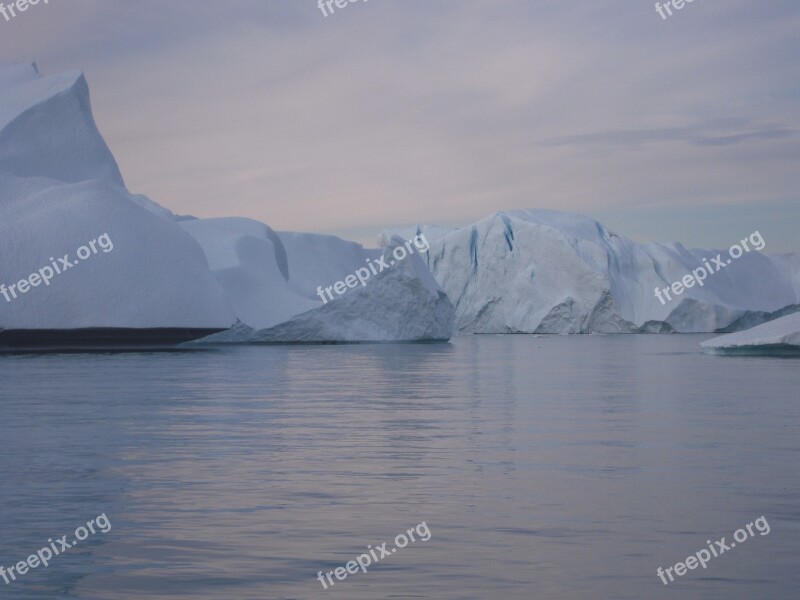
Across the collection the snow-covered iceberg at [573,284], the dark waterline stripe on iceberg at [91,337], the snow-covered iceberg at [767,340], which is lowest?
the snow-covered iceberg at [573,284]

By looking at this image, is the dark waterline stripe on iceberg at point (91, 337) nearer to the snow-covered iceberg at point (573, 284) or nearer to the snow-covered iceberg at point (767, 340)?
the snow-covered iceberg at point (767, 340)

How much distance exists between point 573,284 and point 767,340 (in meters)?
30.4

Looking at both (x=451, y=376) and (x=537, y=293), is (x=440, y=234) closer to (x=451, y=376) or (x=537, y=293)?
(x=537, y=293)

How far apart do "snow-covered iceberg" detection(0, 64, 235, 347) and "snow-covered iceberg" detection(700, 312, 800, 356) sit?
→ 41.3 ft

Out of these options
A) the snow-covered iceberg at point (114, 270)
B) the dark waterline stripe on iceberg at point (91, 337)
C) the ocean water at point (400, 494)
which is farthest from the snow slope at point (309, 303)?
the ocean water at point (400, 494)

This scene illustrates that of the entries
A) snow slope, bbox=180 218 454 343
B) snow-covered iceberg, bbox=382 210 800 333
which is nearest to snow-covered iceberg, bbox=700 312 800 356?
snow slope, bbox=180 218 454 343

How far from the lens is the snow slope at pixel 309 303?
34.7 metres

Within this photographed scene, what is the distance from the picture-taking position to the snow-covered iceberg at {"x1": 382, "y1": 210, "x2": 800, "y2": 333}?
54.7 meters

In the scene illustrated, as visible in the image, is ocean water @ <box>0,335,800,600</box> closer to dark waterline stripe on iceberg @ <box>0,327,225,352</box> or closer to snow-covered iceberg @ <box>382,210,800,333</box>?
dark waterline stripe on iceberg @ <box>0,327,225,352</box>

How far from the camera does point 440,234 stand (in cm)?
6856

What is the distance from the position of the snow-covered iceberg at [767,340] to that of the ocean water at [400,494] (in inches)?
505

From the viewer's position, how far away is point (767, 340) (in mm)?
24188

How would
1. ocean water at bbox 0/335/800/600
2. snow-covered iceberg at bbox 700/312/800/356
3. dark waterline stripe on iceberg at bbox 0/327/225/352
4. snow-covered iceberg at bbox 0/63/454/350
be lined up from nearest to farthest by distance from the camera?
ocean water at bbox 0/335/800/600, snow-covered iceberg at bbox 700/312/800/356, snow-covered iceberg at bbox 0/63/454/350, dark waterline stripe on iceberg at bbox 0/327/225/352

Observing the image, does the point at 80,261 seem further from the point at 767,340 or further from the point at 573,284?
the point at 573,284
